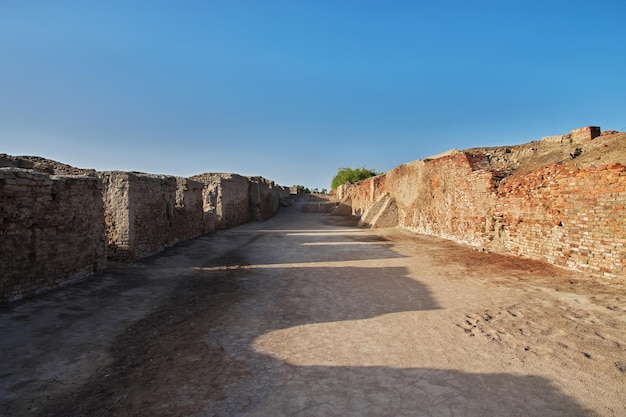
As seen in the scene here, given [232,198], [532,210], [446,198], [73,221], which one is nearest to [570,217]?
[532,210]

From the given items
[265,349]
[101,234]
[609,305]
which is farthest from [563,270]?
[101,234]

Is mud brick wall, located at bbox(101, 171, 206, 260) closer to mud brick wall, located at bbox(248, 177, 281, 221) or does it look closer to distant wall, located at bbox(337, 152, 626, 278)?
distant wall, located at bbox(337, 152, 626, 278)

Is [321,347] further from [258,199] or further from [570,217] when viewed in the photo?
[258,199]

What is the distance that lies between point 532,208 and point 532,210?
50mm

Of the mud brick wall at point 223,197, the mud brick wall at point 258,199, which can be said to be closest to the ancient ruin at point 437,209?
the mud brick wall at point 223,197

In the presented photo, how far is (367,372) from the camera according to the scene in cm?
337

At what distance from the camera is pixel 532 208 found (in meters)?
8.39

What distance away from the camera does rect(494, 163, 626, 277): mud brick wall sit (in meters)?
6.12

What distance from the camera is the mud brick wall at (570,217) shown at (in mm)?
6121

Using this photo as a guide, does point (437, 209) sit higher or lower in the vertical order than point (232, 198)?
lower

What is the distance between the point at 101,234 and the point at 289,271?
4.10m

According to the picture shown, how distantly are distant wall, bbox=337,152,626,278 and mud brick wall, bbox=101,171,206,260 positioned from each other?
9668 mm

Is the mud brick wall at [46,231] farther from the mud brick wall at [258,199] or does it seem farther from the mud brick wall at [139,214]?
the mud brick wall at [258,199]

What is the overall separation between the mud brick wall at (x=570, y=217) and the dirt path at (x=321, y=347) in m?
0.55
